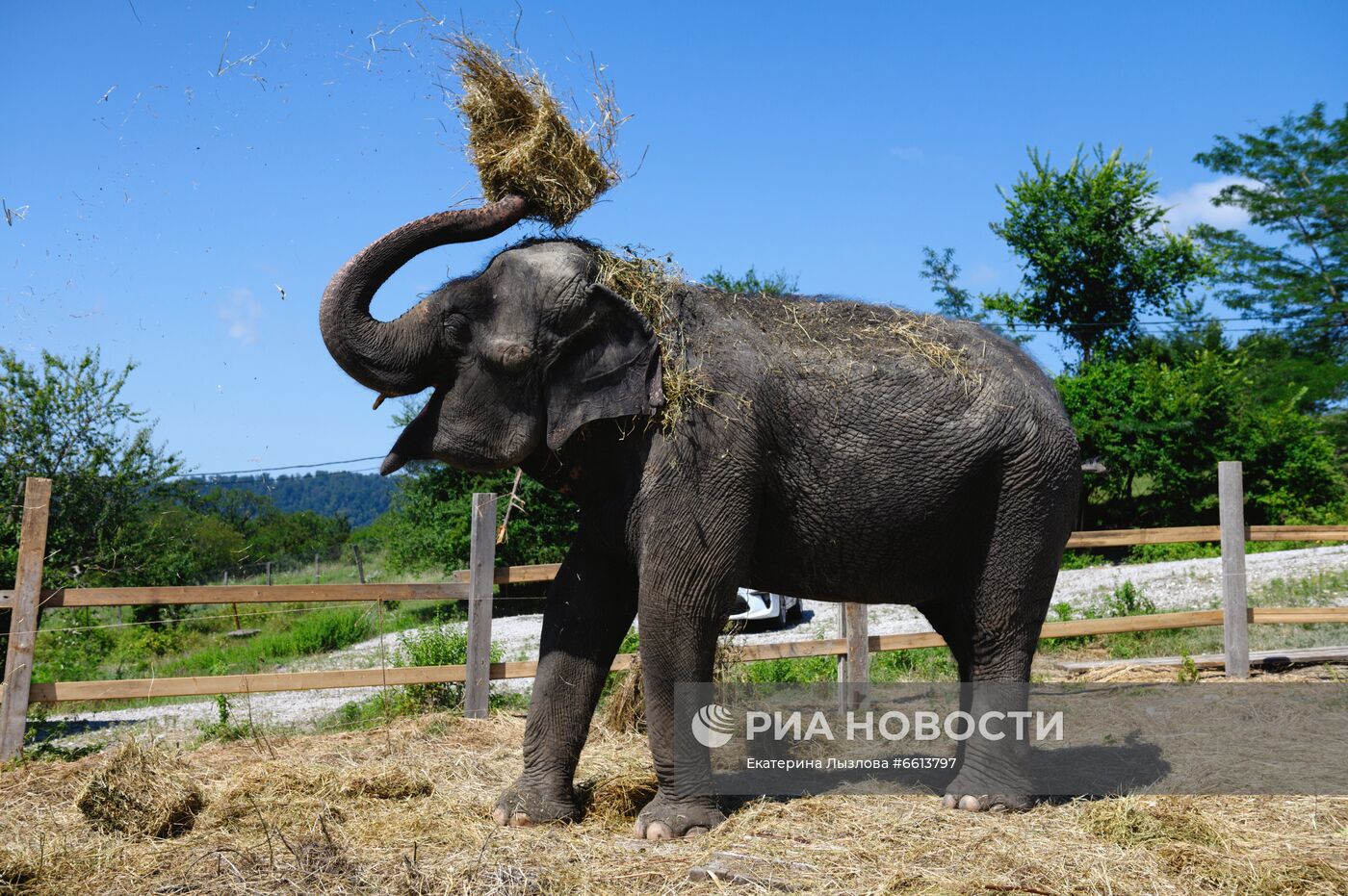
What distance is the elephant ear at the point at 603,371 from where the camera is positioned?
194 inches

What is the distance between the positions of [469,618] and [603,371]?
4495mm

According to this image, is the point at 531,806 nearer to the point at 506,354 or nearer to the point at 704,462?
the point at 704,462

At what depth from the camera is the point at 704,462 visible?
16.1ft

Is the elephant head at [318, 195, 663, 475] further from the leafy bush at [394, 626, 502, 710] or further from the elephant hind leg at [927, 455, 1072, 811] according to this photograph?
the leafy bush at [394, 626, 502, 710]

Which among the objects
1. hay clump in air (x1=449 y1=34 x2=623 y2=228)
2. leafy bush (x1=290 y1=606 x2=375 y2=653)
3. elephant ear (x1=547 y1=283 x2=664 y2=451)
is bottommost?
leafy bush (x1=290 y1=606 x2=375 y2=653)

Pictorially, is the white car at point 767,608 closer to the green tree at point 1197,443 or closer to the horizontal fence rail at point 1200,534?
the horizontal fence rail at point 1200,534

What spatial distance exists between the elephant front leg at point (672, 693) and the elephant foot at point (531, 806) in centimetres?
51

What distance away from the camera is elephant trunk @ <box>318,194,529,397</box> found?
477 centimetres

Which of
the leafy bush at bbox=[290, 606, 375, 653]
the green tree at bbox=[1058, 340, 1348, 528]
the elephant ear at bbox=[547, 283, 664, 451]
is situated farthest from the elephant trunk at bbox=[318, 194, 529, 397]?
the green tree at bbox=[1058, 340, 1348, 528]

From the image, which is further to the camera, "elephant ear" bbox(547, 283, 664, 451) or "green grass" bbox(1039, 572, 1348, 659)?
"green grass" bbox(1039, 572, 1348, 659)

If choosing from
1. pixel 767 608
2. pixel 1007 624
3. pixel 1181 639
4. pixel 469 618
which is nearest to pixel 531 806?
pixel 1007 624

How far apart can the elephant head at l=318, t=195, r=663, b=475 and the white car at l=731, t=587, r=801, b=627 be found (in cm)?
1187

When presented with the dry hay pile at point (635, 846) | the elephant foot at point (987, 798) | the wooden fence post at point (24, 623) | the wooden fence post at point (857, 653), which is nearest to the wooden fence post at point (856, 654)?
the wooden fence post at point (857, 653)

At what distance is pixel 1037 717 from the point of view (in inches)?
326
